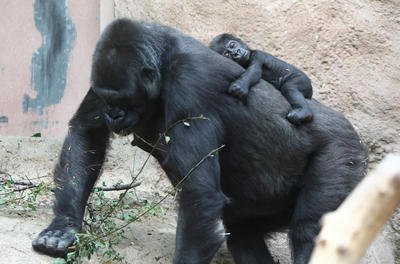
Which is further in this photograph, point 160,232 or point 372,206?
point 160,232

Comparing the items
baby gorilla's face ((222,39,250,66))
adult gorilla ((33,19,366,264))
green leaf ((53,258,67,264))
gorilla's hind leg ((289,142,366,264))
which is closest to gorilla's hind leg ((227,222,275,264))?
adult gorilla ((33,19,366,264))

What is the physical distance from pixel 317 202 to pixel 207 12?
2.06 meters

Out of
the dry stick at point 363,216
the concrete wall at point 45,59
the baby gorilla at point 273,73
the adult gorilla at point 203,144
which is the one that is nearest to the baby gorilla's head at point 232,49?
the baby gorilla at point 273,73

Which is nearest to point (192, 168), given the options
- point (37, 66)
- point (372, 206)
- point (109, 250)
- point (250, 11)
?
point (109, 250)

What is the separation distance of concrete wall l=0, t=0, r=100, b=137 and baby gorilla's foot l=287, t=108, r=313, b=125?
235 centimetres

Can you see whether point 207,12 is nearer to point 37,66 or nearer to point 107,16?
point 107,16

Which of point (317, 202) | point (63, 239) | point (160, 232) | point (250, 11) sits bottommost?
point (160, 232)

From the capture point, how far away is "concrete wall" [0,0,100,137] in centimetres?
595

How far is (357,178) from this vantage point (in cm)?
396

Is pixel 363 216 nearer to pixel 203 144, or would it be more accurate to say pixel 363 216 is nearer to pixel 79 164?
pixel 203 144

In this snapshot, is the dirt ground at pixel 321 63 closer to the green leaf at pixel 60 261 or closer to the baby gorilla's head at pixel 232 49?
the baby gorilla's head at pixel 232 49

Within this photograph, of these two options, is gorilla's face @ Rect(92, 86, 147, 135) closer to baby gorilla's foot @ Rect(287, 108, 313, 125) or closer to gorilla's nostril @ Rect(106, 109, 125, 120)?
gorilla's nostril @ Rect(106, 109, 125, 120)

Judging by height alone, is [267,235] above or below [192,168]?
below

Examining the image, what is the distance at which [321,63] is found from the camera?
5.24 metres
